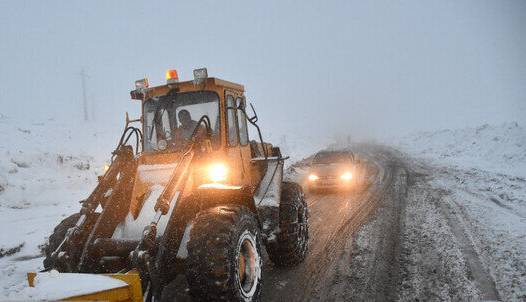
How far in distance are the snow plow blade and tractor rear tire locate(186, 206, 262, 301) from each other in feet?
1.95

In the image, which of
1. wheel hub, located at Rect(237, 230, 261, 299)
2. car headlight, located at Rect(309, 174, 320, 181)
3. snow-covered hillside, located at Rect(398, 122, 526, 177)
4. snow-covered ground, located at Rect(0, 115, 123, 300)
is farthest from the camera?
snow-covered hillside, located at Rect(398, 122, 526, 177)

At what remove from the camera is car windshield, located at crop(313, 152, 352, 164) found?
47.7 ft

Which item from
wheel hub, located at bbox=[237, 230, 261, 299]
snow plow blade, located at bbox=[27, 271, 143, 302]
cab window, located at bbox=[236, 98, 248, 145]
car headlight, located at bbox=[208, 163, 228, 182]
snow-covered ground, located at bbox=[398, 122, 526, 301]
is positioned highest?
cab window, located at bbox=[236, 98, 248, 145]

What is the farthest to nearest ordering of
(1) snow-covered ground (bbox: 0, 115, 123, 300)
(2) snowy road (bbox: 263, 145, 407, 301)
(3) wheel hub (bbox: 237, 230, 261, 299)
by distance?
(1) snow-covered ground (bbox: 0, 115, 123, 300) → (2) snowy road (bbox: 263, 145, 407, 301) → (3) wheel hub (bbox: 237, 230, 261, 299)

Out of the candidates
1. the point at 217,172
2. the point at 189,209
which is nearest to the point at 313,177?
the point at 217,172

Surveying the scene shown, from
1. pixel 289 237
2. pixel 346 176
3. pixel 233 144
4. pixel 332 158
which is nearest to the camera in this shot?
pixel 233 144

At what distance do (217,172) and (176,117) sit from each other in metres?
1.15

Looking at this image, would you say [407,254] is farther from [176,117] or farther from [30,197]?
[30,197]

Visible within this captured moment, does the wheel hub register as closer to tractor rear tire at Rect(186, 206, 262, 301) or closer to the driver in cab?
tractor rear tire at Rect(186, 206, 262, 301)

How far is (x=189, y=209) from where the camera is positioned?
4180mm

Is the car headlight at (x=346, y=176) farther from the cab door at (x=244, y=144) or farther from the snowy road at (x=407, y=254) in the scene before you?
the cab door at (x=244, y=144)

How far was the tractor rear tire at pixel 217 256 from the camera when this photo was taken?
336 cm

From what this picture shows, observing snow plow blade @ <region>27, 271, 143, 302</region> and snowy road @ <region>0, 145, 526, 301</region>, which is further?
snowy road @ <region>0, 145, 526, 301</region>

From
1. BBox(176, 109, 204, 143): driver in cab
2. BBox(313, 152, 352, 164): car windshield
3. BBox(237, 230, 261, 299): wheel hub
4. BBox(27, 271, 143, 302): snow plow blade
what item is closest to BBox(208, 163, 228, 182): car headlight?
BBox(176, 109, 204, 143): driver in cab
